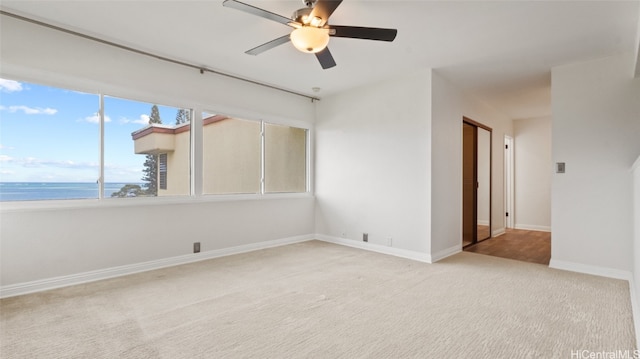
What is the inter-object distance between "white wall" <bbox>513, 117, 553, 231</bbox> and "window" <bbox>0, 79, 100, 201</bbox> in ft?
25.5

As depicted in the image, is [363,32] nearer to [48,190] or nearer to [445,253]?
[445,253]

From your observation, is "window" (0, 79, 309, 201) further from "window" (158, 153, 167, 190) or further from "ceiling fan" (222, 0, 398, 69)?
"ceiling fan" (222, 0, 398, 69)

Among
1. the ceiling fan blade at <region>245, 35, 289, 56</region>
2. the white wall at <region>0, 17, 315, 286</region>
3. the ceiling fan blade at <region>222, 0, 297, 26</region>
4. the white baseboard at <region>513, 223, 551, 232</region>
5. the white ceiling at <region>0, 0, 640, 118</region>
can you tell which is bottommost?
the white baseboard at <region>513, 223, 551, 232</region>

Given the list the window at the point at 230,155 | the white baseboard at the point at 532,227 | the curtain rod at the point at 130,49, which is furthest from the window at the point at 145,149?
the white baseboard at the point at 532,227

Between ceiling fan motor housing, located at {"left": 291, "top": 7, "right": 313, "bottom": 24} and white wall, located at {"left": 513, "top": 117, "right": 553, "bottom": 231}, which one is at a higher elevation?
ceiling fan motor housing, located at {"left": 291, "top": 7, "right": 313, "bottom": 24}

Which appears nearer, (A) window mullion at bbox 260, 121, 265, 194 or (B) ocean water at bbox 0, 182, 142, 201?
(B) ocean water at bbox 0, 182, 142, 201

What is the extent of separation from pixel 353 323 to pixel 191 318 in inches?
48.9

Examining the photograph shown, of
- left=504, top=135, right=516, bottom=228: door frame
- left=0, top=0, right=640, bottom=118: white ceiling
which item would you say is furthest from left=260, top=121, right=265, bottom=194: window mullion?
left=504, top=135, right=516, bottom=228: door frame

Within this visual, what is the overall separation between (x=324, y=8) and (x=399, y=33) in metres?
1.11

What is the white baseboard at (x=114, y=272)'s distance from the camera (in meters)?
2.89

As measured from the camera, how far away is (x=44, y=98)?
310 centimetres

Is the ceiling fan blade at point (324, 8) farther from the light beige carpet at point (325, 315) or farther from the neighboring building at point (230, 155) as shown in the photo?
the neighboring building at point (230, 155)

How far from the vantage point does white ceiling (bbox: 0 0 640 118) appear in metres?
2.62

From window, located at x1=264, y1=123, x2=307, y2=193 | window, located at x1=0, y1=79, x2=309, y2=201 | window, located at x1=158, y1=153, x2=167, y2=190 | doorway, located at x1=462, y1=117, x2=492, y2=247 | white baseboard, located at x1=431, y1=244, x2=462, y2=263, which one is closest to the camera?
window, located at x1=0, y1=79, x2=309, y2=201
